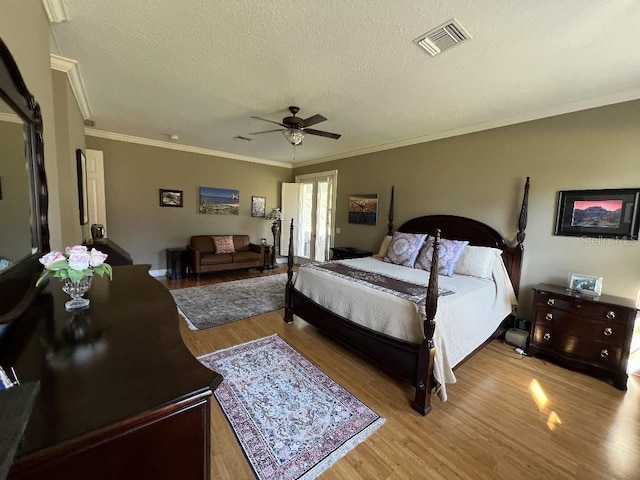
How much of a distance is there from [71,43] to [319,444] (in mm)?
3432

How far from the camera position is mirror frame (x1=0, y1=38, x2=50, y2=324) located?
97 centimetres

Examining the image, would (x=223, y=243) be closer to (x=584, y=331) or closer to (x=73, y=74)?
(x=73, y=74)

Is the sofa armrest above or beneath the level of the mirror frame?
beneath

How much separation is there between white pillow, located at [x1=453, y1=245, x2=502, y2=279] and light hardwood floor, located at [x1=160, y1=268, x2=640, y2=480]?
92 centimetres

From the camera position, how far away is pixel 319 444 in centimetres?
166

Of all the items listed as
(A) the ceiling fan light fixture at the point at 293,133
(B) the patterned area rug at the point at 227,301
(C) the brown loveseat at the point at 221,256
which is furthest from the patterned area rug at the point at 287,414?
(C) the brown loveseat at the point at 221,256

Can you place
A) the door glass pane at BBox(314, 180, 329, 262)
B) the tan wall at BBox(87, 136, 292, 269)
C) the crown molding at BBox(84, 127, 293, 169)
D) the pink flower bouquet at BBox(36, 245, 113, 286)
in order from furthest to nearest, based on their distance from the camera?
the door glass pane at BBox(314, 180, 329, 262) < the tan wall at BBox(87, 136, 292, 269) < the crown molding at BBox(84, 127, 293, 169) < the pink flower bouquet at BBox(36, 245, 113, 286)

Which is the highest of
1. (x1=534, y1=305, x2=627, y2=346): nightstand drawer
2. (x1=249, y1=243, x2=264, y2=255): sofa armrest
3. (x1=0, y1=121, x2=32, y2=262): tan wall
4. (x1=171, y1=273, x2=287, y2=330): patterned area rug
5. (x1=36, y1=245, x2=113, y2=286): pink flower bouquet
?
(x1=0, y1=121, x2=32, y2=262): tan wall

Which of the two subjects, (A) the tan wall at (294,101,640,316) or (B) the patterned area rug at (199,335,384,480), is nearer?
(B) the patterned area rug at (199,335,384,480)

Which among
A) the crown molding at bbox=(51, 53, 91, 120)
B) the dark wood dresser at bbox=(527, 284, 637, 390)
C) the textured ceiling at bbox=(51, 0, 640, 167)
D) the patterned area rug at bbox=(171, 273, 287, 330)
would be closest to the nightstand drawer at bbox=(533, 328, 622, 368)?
the dark wood dresser at bbox=(527, 284, 637, 390)

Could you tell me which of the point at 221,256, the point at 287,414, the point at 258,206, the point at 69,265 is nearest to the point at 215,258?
the point at 221,256

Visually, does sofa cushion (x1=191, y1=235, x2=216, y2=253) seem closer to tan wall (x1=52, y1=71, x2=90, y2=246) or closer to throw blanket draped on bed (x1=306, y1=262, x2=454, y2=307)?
tan wall (x1=52, y1=71, x2=90, y2=246)

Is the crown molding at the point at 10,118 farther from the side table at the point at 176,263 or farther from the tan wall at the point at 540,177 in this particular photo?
the side table at the point at 176,263

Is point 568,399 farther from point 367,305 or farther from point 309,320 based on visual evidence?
point 309,320
